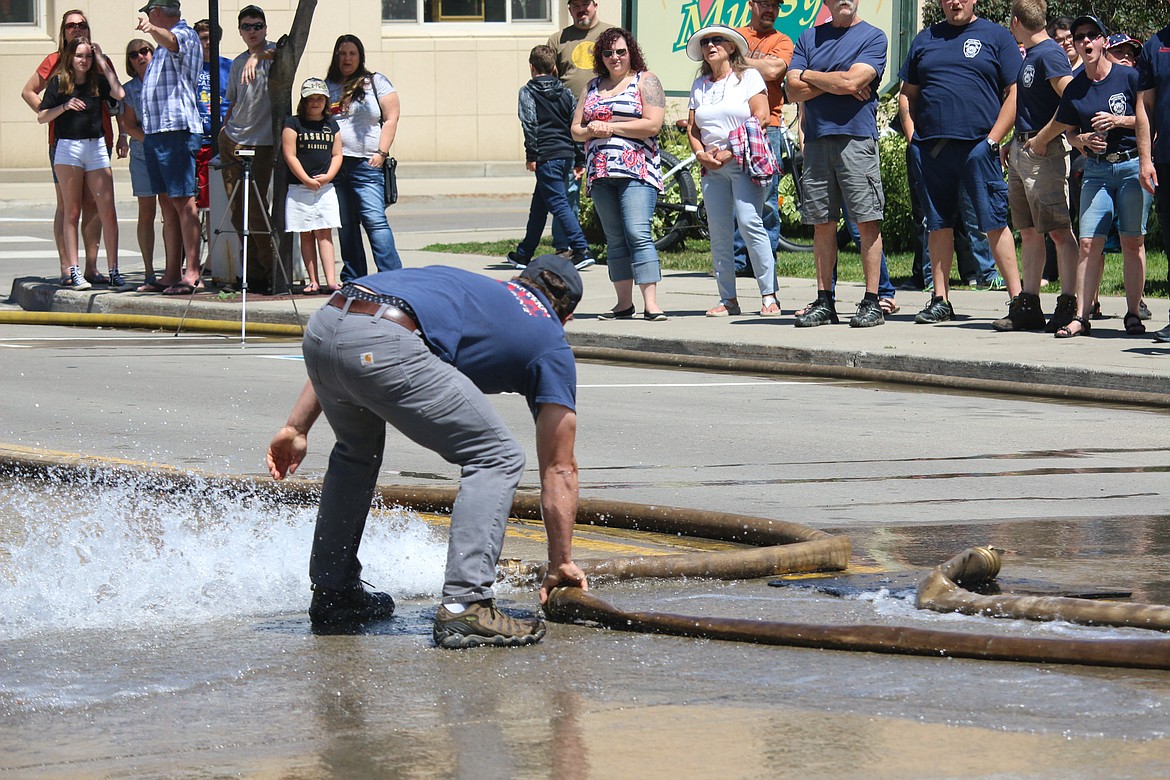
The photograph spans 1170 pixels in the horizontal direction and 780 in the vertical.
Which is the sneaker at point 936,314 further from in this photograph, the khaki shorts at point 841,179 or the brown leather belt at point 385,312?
the brown leather belt at point 385,312

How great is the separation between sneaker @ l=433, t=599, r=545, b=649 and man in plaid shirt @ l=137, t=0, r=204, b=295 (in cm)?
1111

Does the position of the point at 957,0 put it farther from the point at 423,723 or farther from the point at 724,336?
the point at 423,723

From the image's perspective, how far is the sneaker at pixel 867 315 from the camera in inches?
529

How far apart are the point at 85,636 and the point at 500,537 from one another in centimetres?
125

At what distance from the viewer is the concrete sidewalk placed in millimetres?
11227

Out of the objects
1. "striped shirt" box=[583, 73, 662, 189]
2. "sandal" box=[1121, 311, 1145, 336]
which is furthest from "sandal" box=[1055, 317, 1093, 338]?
"striped shirt" box=[583, 73, 662, 189]

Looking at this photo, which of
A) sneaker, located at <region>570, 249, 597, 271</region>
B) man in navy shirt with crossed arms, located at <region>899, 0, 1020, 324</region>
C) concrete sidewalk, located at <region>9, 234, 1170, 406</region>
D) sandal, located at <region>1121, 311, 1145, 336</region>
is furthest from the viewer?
sneaker, located at <region>570, 249, 597, 271</region>

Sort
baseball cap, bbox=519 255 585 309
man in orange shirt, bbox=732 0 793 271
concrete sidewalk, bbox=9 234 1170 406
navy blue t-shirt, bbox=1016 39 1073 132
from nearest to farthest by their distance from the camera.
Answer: baseball cap, bbox=519 255 585 309, concrete sidewalk, bbox=9 234 1170 406, navy blue t-shirt, bbox=1016 39 1073 132, man in orange shirt, bbox=732 0 793 271

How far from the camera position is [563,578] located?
18.3ft

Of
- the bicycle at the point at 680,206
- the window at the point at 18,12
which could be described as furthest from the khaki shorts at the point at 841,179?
the window at the point at 18,12

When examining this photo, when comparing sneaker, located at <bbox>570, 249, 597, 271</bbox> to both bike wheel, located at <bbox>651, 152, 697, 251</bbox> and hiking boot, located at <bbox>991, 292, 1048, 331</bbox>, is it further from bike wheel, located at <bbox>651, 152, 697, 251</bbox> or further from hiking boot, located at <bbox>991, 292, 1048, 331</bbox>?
hiking boot, located at <bbox>991, 292, 1048, 331</bbox>

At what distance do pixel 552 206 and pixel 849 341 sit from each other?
4870mm

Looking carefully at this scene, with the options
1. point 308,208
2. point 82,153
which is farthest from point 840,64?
point 82,153

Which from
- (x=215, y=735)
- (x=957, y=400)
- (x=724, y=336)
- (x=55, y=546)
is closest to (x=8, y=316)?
(x=724, y=336)
